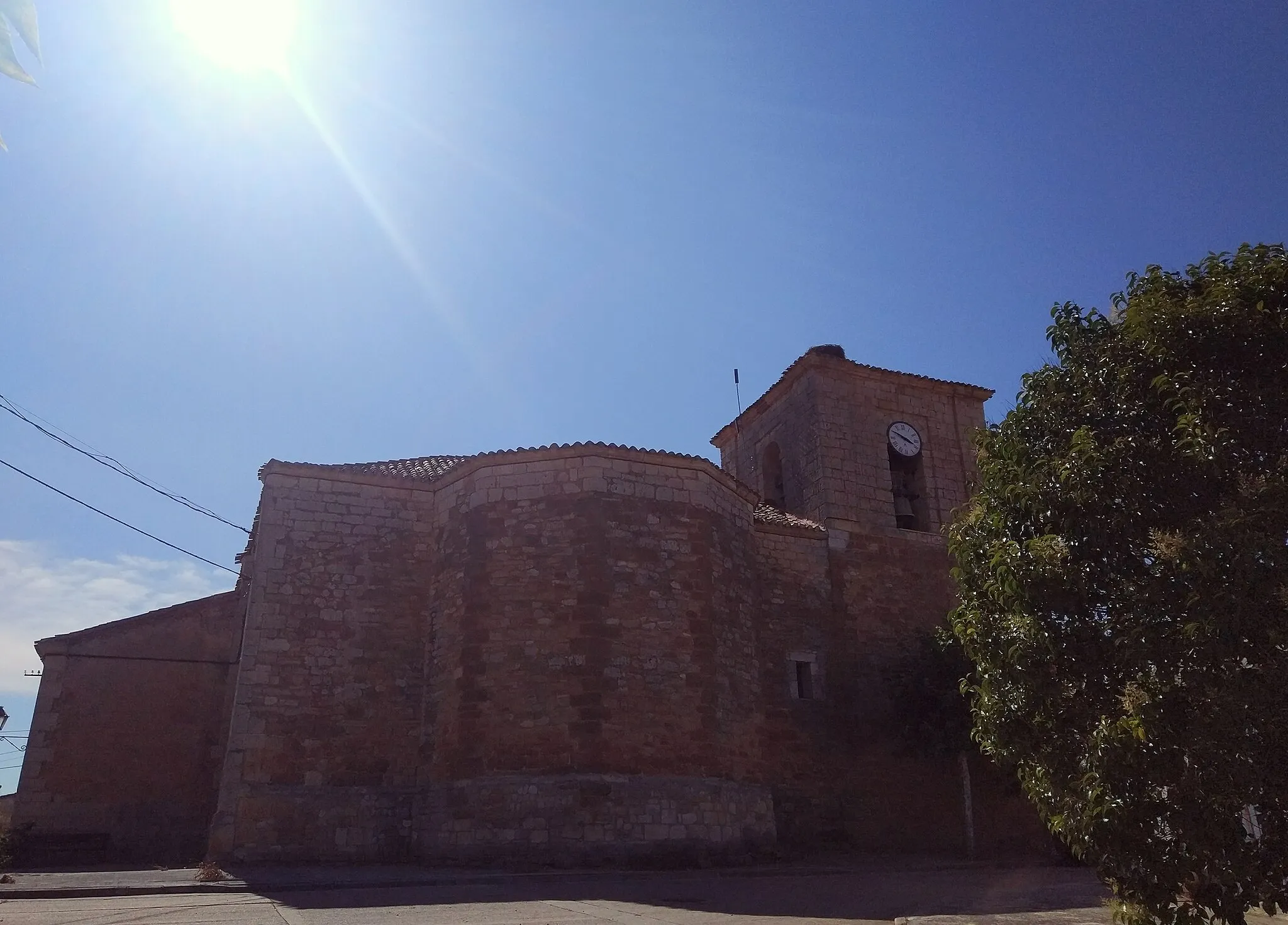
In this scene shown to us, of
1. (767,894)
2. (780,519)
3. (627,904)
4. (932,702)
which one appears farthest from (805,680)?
(627,904)

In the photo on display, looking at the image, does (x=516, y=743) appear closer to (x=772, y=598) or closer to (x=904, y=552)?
(x=772, y=598)

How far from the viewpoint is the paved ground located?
315 inches

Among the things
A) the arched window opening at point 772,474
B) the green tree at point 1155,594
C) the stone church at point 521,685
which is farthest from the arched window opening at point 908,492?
the green tree at point 1155,594

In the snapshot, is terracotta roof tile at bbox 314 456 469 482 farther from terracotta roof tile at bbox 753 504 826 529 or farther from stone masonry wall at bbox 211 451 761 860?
terracotta roof tile at bbox 753 504 826 529

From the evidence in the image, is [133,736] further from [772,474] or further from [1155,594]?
[1155,594]

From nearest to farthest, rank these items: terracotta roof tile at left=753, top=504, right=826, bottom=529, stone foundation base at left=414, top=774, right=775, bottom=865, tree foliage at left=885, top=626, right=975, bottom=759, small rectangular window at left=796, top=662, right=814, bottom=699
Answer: stone foundation base at left=414, top=774, right=775, bottom=865, tree foliage at left=885, top=626, right=975, bottom=759, small rectangular window at left=796, top=662, right=814, bottom=699, terracotta roof tile at left=753, top=504, right=826, bottom=529

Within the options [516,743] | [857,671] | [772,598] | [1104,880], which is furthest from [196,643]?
[1104,880]

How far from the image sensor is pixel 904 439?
2028cm

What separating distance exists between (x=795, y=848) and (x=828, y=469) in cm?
724

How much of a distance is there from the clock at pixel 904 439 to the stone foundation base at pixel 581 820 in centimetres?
913

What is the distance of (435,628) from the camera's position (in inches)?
595

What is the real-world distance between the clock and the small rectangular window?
→ 5479mm

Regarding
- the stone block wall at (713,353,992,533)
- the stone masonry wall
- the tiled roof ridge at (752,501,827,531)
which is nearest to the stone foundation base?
the stone masonry wall

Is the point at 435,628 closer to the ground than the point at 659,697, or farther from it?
farther from it
